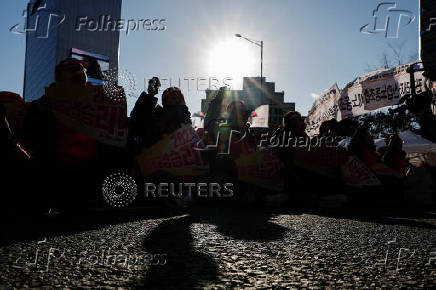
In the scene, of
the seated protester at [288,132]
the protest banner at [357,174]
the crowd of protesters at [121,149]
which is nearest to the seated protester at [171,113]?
the crowd of protesters at [121,149]

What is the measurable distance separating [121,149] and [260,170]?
7.32 feet

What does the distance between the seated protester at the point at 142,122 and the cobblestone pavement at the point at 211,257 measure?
1746 mm

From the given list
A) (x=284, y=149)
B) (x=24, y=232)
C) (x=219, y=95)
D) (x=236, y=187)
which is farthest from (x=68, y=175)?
(x=219, y=95)

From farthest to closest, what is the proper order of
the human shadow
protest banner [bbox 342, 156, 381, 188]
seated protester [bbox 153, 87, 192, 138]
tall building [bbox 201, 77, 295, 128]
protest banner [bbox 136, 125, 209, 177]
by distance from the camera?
tall building [bbox 201, 77, 295, 128], protest banner [bbox 342, 156, 381, 188], seated protester [bbox 153, 87, 192, 138], protest banner [bbox 136, 125, 209, 177], the human shadow

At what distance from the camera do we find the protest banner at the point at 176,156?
4082mm

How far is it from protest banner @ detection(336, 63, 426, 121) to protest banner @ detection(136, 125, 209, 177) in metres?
6.05

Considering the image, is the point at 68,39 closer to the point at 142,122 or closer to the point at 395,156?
the point at 142,122

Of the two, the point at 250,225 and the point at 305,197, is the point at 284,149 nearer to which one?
the point at 305,197

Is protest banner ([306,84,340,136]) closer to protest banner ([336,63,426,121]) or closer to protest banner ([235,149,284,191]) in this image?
protest banner ([336,63,426,121])

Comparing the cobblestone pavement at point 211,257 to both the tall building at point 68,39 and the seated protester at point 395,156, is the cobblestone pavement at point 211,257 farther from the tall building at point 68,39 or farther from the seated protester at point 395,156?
the tall building at point 68,39

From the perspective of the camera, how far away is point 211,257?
61.4 inches

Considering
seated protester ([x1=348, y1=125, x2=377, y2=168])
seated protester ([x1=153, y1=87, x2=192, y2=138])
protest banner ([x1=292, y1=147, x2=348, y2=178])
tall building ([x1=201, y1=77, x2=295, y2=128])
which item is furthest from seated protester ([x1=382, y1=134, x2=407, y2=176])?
tall building ([x1=201, y1=77, x2=295, y2=128])

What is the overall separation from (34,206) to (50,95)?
1164 millimetres

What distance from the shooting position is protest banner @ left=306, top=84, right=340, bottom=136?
31.0 feet
